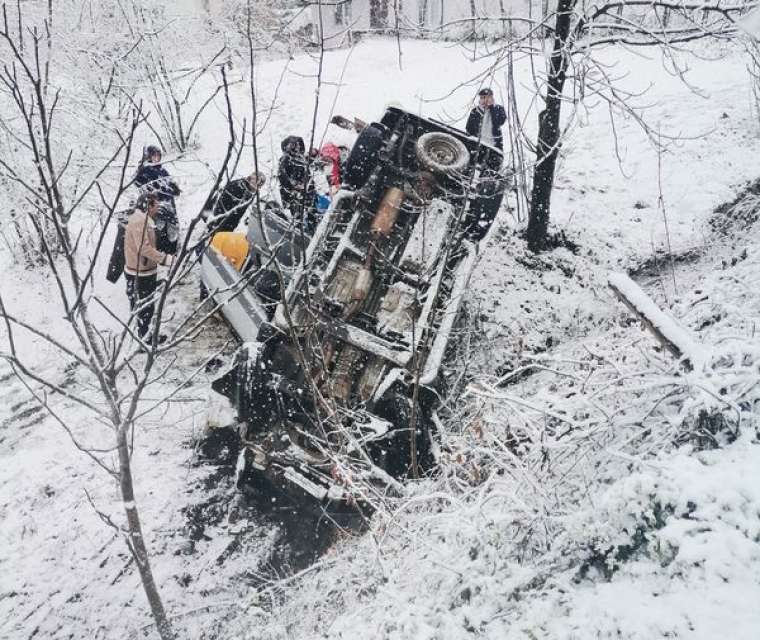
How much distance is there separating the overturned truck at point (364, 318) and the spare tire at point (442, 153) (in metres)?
0.01

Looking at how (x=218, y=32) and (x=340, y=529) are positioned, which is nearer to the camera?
(x=340, y=529)

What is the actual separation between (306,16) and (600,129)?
1618 cm

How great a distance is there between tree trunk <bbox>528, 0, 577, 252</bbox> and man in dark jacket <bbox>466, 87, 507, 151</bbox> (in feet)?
2.76

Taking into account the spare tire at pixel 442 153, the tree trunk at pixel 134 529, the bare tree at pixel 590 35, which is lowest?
the tree trunk at pixel 134 529

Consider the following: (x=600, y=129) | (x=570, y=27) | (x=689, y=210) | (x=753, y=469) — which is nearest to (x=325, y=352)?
(x=753, y=469)

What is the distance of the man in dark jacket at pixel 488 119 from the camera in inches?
287

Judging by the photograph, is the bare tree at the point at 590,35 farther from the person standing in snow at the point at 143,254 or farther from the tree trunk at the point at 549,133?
the person standing in snow at the point at 143,254

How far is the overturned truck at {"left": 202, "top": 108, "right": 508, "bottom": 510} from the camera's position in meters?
4.33

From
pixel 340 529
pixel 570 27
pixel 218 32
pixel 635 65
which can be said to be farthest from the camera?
pixel 218 32

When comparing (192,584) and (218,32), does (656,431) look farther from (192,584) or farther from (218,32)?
(218,32)

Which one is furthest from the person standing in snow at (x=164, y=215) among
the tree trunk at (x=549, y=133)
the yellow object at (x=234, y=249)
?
the tree trunk at (x=549, y=133)

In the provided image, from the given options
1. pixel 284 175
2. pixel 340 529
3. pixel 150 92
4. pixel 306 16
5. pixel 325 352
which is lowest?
pixel 340 529

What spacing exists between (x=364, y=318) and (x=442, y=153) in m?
2.07

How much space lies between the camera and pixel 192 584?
4.39 m
